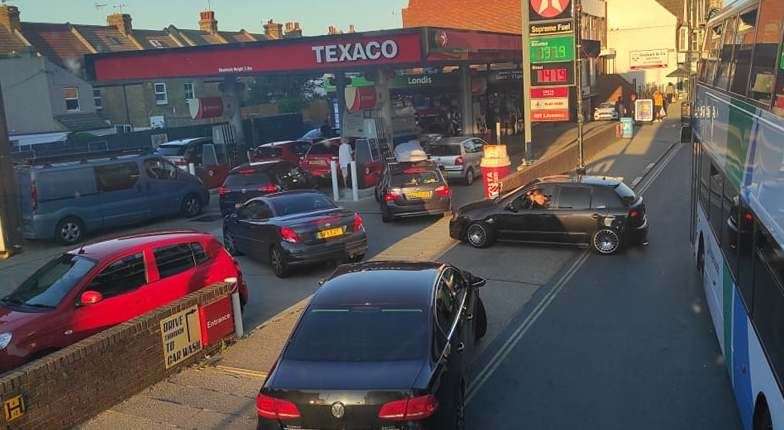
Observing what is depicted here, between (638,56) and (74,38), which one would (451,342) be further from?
(638,56)

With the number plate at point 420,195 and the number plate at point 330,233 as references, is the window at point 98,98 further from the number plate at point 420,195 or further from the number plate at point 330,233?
the number plate at point 330,233

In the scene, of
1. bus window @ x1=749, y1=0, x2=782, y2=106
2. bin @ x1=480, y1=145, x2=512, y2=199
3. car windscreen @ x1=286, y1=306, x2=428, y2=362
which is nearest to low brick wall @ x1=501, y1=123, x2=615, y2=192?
bin @ x1=480, y1=145, x2=512, y2=199

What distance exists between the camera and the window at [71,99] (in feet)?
138

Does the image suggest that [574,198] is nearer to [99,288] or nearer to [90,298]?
[99,288]

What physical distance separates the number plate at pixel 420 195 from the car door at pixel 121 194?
6.99 meters

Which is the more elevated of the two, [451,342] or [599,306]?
[451,342]

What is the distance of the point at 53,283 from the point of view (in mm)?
8602

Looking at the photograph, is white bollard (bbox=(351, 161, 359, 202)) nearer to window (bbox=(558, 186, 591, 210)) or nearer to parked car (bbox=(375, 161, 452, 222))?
parked car (bbox=(375, 161, 452, 222))

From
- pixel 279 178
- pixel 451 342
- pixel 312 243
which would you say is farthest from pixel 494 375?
pixel 279 178

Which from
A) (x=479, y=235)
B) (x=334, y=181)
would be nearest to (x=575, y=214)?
(x=479, y=235)

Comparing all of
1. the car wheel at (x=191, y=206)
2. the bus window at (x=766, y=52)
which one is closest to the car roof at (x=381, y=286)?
the bus window at (x=766, y=52)

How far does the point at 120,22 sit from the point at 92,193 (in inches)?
1467

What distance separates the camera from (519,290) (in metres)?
11.6

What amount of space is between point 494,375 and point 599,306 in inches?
123
